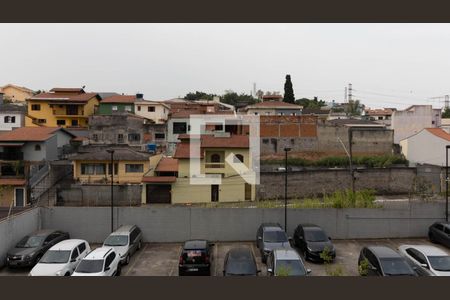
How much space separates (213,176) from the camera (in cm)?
2908

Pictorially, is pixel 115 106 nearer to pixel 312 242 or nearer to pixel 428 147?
pixel 428 147

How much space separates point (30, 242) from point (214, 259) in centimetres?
764

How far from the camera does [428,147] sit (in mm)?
36969

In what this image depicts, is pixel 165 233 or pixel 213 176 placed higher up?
pixel 213 176

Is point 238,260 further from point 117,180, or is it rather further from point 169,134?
point 169,134

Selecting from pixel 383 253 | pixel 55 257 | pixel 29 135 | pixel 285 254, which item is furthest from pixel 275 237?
pixel 29 135

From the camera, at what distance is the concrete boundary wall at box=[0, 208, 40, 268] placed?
Answer: 17406mm

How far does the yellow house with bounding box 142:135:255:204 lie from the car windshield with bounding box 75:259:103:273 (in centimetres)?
1314

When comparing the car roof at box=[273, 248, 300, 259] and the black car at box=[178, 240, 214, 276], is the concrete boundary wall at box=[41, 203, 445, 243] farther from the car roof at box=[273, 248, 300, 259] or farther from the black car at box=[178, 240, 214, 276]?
the car roof at box=[273, 248, 300, 259]

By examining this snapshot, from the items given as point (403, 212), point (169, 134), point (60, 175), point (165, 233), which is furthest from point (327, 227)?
point (169, 134)

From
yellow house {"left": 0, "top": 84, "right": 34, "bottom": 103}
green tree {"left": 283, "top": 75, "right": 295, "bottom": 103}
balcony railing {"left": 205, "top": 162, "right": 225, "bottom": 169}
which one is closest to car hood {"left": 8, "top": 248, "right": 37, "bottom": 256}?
balcony railing {"left": 205, "top": 162, "right": 225, "bottom": 169}

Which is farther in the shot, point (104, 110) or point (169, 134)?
point (104, 110)

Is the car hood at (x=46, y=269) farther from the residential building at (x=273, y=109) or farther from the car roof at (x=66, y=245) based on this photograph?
the residential building at (x=273, y=109)

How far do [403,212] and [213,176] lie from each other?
12414mm
